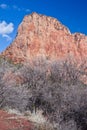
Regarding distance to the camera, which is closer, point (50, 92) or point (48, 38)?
point (50, 92)

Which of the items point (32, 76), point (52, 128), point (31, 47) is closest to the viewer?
point (52, 128)

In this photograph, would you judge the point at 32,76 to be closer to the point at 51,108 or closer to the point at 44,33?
the point at 51,108

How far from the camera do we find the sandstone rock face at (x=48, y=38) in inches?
2970

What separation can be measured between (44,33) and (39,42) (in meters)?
3.05

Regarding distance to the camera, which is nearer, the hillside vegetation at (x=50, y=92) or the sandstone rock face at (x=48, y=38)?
the hillside vegetation at (x=50, y=92)

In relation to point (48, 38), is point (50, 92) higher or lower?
lower

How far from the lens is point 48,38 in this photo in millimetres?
78250

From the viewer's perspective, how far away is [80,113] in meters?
28.2

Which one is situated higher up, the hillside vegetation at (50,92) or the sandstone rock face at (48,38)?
the sandstone rock face at (48,38)

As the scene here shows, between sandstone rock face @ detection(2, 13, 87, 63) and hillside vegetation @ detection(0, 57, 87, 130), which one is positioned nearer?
hillside vegetation @ detection(0, 57, 87, 130)

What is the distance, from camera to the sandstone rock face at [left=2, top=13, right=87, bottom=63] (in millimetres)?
75438

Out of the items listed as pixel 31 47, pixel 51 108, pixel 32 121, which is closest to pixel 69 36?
pixel 31 47

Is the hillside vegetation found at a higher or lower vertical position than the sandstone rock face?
lower

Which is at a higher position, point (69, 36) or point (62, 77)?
point (69, 36)
